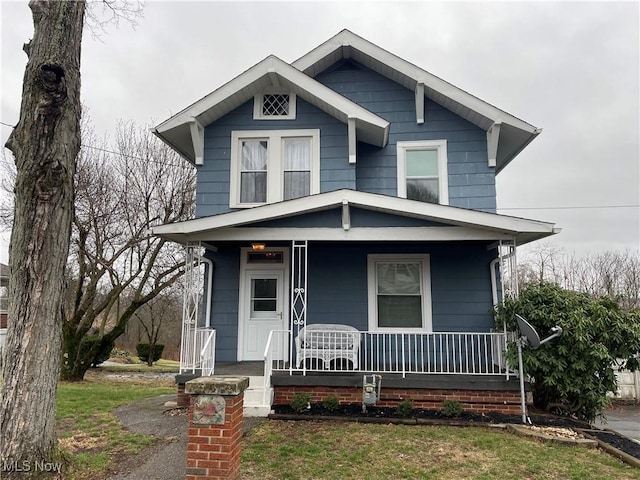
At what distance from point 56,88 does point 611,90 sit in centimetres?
1923

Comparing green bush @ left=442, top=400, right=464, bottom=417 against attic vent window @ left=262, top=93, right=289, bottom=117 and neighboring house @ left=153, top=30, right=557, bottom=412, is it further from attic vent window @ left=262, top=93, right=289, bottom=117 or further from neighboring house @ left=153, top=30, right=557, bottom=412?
attic vent window @ left=262, top=93, right=289, bottom=117

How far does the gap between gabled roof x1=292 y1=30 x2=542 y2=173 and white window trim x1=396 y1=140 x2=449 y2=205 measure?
33.2 inches

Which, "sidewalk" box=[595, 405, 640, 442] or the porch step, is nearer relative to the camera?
the porch step

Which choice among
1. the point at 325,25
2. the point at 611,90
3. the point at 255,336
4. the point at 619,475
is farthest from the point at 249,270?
the point at 611,90

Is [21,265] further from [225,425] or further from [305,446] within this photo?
[305,446]

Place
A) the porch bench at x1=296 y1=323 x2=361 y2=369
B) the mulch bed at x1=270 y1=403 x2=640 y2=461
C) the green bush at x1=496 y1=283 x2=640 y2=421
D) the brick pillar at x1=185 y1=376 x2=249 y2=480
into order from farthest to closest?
the porch bench at x1=296 y1=323 x2=361 y2=369 → the green bush at x1=496 y1=283 x2=640 y2=421 → the mulch bed at x1=270 y1=403 x2=640 y2=461 → the brick pillar at x1=185 y1=376 x2=249 y2=480

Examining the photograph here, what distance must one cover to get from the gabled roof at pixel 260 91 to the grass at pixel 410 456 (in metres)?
5.50

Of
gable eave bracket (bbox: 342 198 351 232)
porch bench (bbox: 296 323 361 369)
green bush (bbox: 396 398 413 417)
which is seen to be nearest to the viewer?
green bush (bbox: 396 398 413 417)

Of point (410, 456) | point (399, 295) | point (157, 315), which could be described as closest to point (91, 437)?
point (410, 456)

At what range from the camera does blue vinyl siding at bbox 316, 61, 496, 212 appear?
8.85 metres

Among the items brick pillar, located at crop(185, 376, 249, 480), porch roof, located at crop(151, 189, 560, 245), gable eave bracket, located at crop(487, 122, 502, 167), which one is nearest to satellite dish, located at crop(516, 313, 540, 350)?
porch roof, located at crop(151, 189, 560, 245)

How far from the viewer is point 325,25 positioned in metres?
12.8

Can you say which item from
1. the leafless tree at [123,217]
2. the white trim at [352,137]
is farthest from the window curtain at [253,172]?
the leafless tree at [123,217]

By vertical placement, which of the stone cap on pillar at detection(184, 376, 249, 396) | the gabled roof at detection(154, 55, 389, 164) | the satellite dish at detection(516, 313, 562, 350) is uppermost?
the gabled roof at detection(154, 55, 389, 164)
